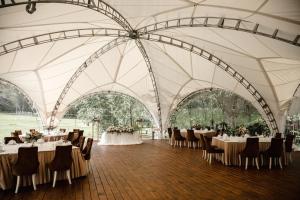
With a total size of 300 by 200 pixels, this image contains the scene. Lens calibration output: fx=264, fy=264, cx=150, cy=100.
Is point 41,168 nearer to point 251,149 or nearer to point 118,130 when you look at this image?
point 251,149

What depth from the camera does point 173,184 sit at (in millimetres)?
6000

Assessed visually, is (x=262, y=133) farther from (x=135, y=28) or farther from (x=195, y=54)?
(x=135, y=28)

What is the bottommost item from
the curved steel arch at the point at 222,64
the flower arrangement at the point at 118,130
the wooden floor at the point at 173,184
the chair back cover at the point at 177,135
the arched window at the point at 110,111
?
the wooden floor at the point at 173,184

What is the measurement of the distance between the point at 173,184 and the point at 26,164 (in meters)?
3.19

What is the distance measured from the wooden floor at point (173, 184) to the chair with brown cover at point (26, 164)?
366mm

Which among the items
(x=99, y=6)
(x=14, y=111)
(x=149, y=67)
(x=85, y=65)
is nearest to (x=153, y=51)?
(x=149, y=67)

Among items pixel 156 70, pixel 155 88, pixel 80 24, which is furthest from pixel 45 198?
pixel 155 88

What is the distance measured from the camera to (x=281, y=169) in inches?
317

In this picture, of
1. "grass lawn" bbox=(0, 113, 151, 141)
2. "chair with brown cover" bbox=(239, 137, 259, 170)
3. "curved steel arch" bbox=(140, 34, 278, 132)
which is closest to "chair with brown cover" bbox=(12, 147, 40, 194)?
"chair with brown cover" bbox=(239, 137, 259, 170)

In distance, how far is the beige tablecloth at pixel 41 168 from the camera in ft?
18.2

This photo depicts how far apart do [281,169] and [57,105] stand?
14954 mm

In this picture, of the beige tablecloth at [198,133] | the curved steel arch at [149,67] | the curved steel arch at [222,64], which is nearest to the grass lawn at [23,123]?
the curved steel arch at [149,67]

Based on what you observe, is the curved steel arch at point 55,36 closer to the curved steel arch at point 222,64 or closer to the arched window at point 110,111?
the curved steel arch at point 222,64

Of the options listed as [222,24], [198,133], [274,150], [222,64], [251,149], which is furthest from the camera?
[222,64]
